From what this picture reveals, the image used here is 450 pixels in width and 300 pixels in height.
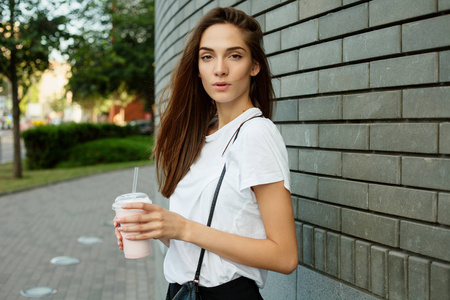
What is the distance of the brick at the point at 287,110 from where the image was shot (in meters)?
2.90

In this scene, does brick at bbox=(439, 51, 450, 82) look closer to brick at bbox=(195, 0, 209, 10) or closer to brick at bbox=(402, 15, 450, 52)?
brick at bbox=(402, 15, 450, 52)

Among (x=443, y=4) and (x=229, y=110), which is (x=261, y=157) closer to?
(x=229, y=110)

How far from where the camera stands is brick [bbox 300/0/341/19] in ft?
8.15

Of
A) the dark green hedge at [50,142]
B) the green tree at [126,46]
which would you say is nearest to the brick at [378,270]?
the dark green hedge at [50,142]

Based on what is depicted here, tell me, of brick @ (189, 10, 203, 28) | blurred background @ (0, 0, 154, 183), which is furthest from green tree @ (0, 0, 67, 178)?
brick @ (189, 10, 203, 28)

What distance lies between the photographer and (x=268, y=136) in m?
1.75

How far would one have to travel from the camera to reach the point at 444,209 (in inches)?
71.5

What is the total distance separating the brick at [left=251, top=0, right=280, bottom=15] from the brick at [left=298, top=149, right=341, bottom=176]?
0.93 meters

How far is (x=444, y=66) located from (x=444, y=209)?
20.0 inches

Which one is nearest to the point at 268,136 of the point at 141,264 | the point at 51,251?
the point at 141,264

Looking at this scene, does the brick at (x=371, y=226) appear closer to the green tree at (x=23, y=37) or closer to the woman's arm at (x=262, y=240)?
the woman's arm at (x=262, y=240)

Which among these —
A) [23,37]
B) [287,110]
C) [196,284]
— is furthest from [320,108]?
[23,37]

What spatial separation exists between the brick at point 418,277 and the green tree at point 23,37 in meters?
14.4

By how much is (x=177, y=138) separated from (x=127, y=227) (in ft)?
2.11
